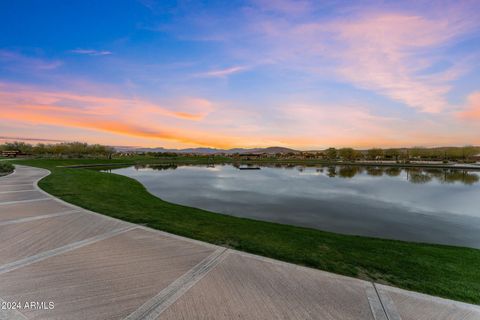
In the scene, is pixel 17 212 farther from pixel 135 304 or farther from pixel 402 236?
pixel 402 236

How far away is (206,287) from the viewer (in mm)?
3018

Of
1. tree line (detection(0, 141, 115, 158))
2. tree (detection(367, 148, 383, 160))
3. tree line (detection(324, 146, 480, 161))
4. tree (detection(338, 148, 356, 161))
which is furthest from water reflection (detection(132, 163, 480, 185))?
tree (detection(367, 148, 383, 160))

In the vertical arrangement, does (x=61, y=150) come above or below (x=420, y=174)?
above

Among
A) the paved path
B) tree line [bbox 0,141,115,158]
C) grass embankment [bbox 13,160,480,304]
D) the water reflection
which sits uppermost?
tree line [bbox 0,141,115,158]

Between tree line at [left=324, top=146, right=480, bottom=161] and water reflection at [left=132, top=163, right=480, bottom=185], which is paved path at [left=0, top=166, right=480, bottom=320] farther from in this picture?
tree line at [left=324, top=146, right=480, bottom=161]

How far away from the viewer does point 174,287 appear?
118 inches

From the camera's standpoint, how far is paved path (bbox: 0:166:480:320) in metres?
2.55

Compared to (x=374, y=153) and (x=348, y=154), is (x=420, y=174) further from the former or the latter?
(x=374, y=153)

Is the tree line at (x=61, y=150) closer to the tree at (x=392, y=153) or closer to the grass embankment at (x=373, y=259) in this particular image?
the grass embankment at (x=373, y=259)

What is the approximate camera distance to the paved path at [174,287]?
2.55 metres

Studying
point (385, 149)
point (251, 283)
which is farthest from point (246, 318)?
point (385, 149)

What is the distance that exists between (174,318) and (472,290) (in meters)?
4.82

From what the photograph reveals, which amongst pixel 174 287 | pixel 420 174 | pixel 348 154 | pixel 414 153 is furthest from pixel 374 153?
pixel 174 287

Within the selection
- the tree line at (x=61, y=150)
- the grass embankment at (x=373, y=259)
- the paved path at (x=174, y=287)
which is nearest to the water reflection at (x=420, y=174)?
the grass embankment at (x=373, y=259)
